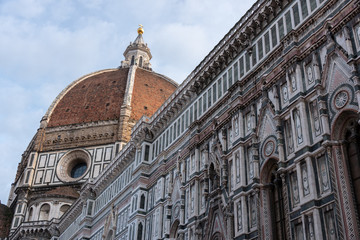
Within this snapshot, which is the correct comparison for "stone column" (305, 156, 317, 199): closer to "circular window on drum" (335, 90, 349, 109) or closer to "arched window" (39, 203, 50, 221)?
"circular window on drum" (335, 90, 349, 109)

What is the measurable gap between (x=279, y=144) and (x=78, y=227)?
107ft

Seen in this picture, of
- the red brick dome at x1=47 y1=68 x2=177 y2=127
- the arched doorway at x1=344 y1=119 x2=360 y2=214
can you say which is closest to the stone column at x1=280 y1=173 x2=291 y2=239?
the arched doorway at x1=344 y1=119 x2=360 y2=214

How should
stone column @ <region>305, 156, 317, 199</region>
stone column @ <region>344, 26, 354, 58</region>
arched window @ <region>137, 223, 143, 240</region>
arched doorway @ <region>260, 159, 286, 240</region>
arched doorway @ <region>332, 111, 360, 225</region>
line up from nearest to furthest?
arched doorway @ <region>332, 111, 360, 225</region> < stone column @ <region>305, 156, 317, 199</region> < stone column @ <region>344, 26, 354, 58</region> < arched doorway @ <region>260, 159, 286, 240</region> < arched window @ <region>137, 223, 143, 240</region>

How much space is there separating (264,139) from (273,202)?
305 cm

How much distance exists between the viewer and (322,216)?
55.7 ft

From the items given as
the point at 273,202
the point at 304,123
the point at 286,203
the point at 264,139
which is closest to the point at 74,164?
the point at 264,139

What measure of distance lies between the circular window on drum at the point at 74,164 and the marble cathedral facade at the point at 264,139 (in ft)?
130

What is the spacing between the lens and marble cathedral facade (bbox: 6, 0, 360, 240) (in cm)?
1758

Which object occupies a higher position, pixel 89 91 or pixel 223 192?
pixel 89 91

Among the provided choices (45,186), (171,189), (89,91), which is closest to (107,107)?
(89,91)

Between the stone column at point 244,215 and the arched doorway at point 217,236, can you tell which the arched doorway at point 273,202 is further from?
the arched doorway at point 217,236

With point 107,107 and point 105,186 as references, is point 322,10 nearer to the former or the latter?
point 105,186

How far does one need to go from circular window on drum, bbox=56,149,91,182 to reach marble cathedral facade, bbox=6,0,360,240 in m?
39.6

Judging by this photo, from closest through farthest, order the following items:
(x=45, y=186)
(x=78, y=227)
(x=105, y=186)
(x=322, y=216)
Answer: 1. (x=322, y=216)
2. (x=105, y=186)
3. (x=78, y=227)
4. (x=45, y=186)
